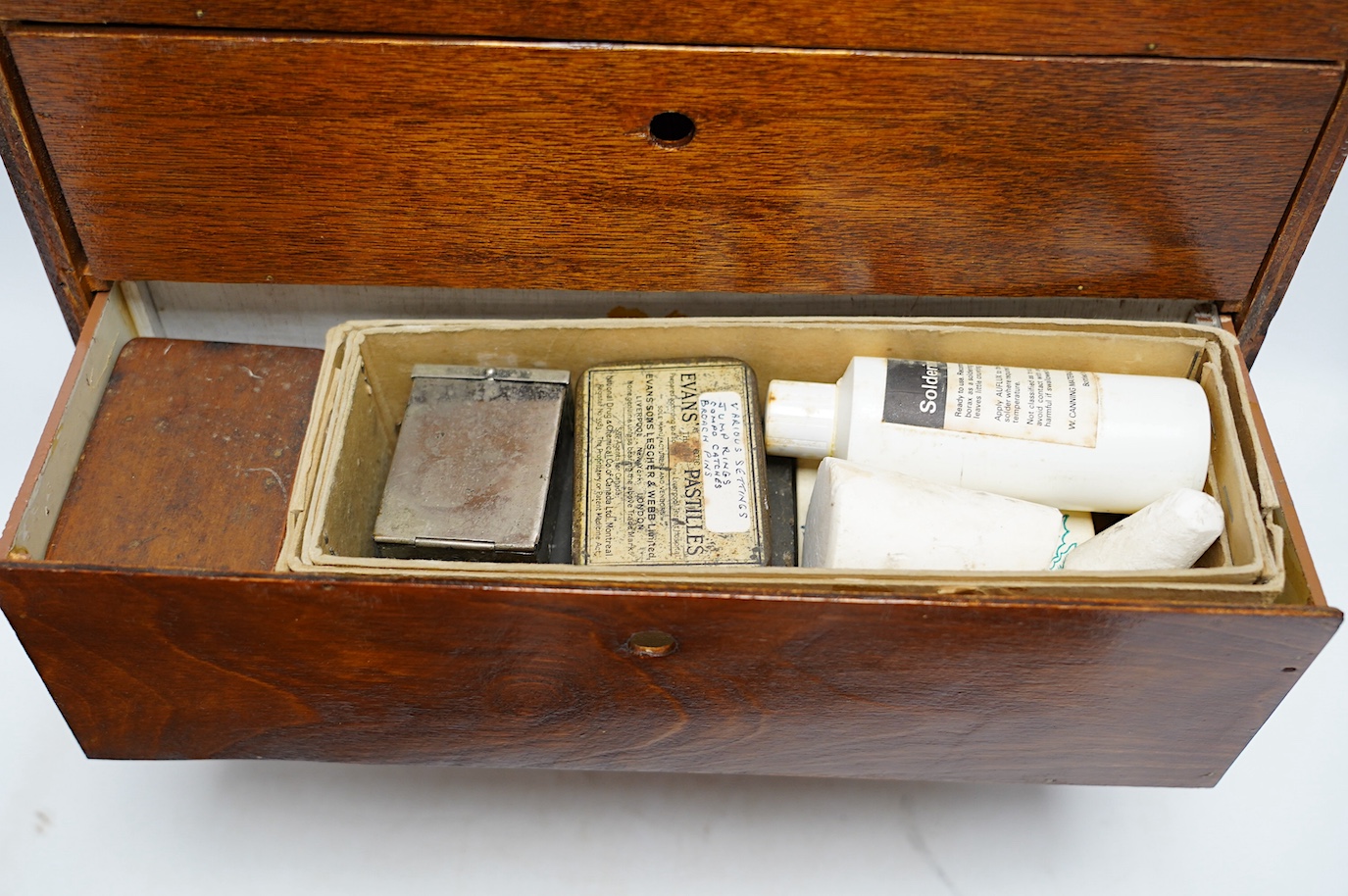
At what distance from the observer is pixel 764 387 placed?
3.17 feet

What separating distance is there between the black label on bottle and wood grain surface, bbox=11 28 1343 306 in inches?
3.5

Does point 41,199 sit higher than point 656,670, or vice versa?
point 41,199

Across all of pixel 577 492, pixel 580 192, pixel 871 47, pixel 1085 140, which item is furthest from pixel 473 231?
pixel 1085 140

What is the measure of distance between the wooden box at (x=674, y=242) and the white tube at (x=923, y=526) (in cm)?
7

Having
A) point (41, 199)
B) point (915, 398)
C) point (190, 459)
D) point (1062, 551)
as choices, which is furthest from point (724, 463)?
point (41, 199)

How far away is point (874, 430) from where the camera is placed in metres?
0.88

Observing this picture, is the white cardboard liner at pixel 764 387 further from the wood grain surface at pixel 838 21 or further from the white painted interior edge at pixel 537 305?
the wood grain surface at pixel 838 21

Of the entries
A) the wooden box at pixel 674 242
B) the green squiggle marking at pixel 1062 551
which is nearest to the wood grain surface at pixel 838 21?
the wooden box at pixel 674 242

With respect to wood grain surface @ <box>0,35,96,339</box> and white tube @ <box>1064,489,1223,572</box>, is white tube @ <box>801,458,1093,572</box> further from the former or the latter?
wood grain surface @ <box>0,35,96,339</box>

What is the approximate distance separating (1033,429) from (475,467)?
1.30 feet

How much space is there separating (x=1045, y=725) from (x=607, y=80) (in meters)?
0.51

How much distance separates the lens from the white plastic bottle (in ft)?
2.85

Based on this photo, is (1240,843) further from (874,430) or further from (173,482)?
(173,482)

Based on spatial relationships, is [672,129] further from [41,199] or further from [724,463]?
[41,199]
